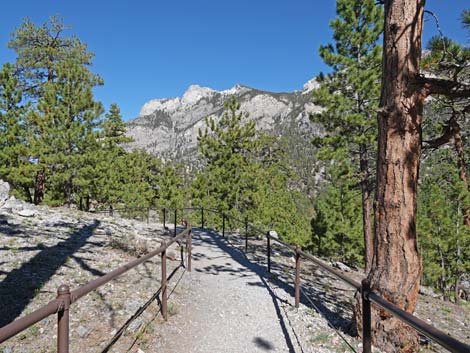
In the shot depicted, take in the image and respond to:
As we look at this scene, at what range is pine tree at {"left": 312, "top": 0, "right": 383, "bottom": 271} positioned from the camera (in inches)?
445

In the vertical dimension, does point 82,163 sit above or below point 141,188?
above

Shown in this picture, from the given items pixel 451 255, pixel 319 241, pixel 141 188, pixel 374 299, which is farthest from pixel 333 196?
pixel 374 299

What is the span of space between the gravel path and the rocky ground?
0.01 metres

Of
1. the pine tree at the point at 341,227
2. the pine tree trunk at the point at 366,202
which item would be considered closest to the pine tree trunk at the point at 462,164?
the pine tree trunk at the point at 366,202

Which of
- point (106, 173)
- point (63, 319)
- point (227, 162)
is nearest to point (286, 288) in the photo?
point (63, 319)

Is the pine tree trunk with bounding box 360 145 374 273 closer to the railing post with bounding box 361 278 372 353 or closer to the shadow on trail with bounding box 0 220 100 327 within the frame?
the shadow on trail with bounding box 0 220 100 327

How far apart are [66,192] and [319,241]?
1633cm

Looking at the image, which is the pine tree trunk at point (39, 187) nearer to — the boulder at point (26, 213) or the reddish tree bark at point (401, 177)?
the boulder at point (26, 213)

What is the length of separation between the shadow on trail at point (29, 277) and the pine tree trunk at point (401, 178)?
4.69 m

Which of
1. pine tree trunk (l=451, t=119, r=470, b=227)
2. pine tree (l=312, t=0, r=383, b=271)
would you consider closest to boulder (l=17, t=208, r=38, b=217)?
pine tree (l=312, t=0, r=383, b=271)

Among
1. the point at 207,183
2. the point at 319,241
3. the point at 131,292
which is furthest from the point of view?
→ the point at 319,241

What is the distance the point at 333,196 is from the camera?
21.9m

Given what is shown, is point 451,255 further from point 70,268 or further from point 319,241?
point 70,268

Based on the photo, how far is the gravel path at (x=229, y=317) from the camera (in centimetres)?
413
